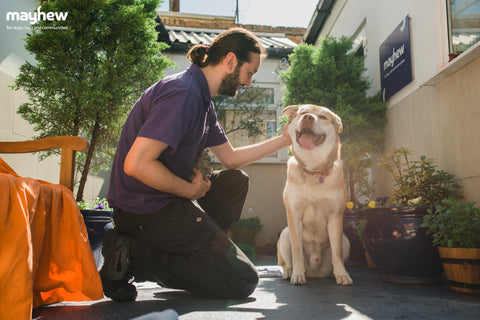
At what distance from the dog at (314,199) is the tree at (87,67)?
1.61 m

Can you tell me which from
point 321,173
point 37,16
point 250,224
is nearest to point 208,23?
point 250,224

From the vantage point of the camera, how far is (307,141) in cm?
249

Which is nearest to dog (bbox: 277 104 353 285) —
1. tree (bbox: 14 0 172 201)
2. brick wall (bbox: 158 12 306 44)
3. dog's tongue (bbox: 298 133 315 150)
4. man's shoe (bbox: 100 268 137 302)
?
dog's tongue (bbox: 298 133 315 150)

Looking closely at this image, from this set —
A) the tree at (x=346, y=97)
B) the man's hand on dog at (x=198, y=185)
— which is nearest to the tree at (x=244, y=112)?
the tree at (x=346, y=97)

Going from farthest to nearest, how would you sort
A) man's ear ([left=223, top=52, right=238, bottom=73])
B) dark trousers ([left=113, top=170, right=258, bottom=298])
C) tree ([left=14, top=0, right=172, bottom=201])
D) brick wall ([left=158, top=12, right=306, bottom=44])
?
1. brick wall ([left=158, top=12, right=306, bottom=44])
2. tree ([left=14, top=0, right=172, bottom=201])
3. man's ear ([left=223, top=52, right=238, bottom=73])
4. dark trousers ([left=113, top=170, right=258, bottom=298])

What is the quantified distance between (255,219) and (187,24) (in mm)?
5470

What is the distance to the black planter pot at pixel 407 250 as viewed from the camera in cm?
218

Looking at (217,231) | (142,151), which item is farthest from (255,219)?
(142,151)

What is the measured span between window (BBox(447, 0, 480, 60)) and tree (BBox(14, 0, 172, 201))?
2501mm

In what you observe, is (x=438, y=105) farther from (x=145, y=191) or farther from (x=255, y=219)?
(x=255, y=219)

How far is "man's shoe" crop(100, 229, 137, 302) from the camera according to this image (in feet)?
5.58

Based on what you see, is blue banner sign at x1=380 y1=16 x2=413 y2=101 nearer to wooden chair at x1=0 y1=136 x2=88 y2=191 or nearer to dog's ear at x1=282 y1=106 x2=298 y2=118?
dog's ear at x1=282 y1=106 x2=298 y2=118

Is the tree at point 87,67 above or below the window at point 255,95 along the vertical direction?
below

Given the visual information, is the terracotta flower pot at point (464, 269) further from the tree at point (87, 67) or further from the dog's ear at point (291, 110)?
the tree at point (87, 67)
